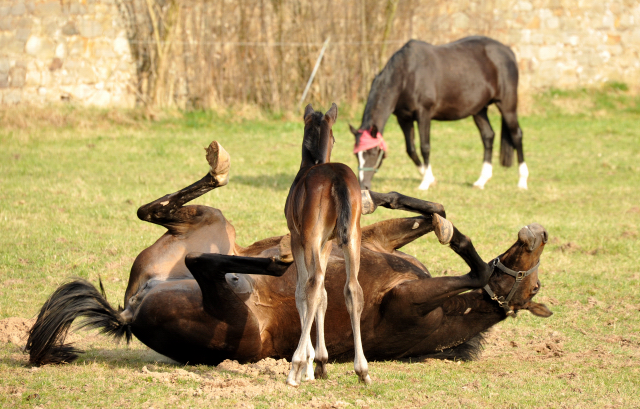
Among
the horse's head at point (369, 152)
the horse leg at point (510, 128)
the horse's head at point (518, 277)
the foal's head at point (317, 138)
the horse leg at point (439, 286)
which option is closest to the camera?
the foal's head at point (317, 138)

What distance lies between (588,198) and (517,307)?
5735 millimetres

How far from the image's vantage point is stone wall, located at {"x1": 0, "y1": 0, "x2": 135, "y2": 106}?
14602mm

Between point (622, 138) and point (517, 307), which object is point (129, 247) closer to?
point (517, 307)

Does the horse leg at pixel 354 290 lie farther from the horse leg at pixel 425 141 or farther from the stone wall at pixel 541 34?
the stone wall at pixel 541 34

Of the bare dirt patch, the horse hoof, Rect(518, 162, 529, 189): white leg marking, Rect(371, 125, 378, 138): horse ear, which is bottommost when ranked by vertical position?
Rect(518, 162, 529, 189): white leg marking

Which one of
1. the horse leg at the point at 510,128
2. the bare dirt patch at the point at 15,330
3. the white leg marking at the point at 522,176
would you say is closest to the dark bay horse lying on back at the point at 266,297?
the bare dirt patch at the point at 15,330

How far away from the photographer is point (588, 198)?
9859mm

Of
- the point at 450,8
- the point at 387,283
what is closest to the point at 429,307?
the point at 387,283

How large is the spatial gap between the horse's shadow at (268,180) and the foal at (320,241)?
641 cm

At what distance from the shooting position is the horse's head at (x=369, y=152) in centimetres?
1000

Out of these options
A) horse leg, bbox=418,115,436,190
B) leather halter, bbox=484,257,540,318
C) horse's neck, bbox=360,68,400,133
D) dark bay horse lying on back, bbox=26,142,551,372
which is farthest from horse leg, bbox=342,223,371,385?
horse leg, bbox=418,115,436,190

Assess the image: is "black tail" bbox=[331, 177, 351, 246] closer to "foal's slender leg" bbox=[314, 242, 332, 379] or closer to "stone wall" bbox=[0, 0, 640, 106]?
"foal's slender leg" bbox=[314, 242, 332, 379]

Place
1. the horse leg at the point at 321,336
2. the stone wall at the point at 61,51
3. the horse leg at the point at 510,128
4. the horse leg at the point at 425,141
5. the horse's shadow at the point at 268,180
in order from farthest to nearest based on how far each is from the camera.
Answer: the stone wall at the point at 61,51 < the horse leg at the point at 510,128 < the horse leg at the point at 425,141 < the horse's shadow at the point at 268,180 < the horse leg at the point at 321,336

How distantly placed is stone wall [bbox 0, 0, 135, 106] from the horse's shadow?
5.80m
